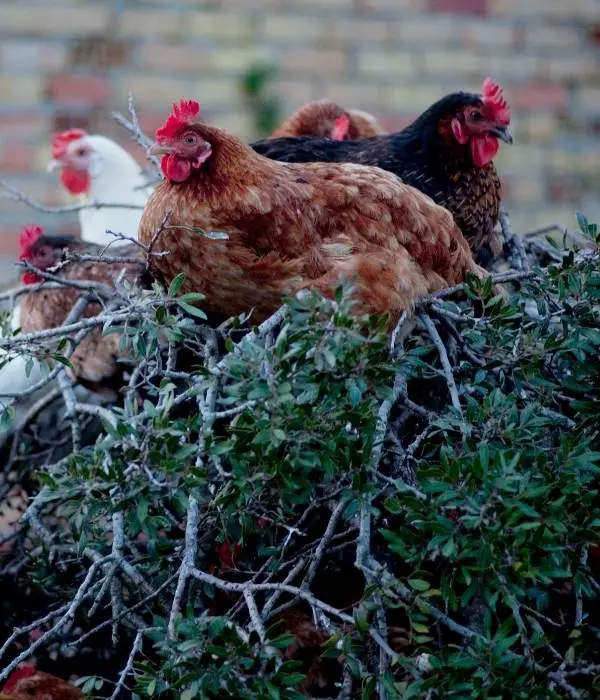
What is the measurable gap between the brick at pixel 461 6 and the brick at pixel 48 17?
1061mm

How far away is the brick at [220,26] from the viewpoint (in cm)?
346

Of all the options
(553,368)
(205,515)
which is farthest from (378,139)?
(205,515)

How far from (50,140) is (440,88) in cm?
128

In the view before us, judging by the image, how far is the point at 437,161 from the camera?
6.78ft

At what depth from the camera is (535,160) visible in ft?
12.0

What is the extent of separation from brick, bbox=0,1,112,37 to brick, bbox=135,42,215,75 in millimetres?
158

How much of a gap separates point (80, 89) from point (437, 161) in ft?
5.67

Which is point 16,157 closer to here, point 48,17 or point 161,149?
point 48,17

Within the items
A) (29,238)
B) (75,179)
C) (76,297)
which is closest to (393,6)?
(75,179)

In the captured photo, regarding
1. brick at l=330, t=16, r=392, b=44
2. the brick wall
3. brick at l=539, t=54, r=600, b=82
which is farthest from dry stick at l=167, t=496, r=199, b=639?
brick at l=539, t=54, r=600, b=82

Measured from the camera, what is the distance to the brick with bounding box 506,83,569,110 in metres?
3.62

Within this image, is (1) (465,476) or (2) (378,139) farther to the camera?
(2) (378,139)

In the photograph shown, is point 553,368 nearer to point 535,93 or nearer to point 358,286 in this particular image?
point 358,286

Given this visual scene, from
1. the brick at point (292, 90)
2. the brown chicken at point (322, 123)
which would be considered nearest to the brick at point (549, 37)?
the brick at point (292, 90)
